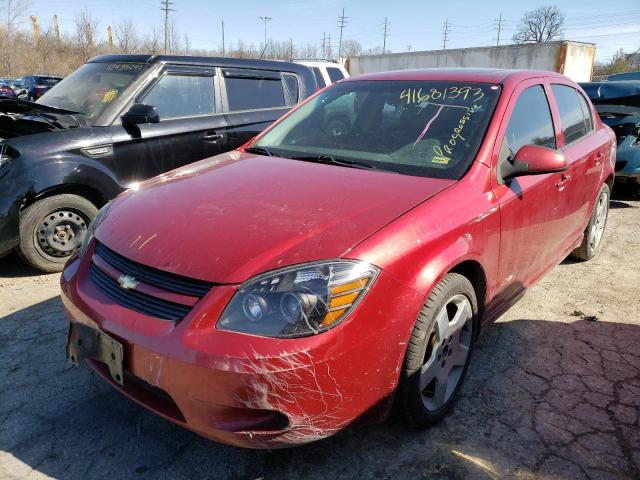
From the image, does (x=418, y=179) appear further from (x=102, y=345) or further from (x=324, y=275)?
(x=102, y=345)

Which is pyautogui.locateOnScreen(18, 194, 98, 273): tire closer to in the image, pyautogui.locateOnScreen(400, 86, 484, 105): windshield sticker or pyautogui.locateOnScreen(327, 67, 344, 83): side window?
pyautogui.locateOnScreen(400, 86, 484, 105): windshield sticker

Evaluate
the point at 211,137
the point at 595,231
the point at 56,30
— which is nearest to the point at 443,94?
the point at 595,231

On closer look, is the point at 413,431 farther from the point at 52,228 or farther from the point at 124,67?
the point at 124,67

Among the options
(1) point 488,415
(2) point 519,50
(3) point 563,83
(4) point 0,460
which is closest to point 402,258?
(1) point 488,415

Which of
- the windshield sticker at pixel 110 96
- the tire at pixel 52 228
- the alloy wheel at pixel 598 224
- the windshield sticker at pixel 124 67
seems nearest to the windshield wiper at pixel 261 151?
the tire at pixel 52 228

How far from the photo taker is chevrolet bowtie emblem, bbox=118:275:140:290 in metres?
1.95

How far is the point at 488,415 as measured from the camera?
8.05ft

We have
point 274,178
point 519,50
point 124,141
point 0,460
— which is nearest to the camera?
point 0,460

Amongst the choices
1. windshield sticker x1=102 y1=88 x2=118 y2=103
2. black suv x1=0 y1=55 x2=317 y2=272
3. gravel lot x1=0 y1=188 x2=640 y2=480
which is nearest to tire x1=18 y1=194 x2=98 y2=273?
black suv x1=0 y1=55 x2=317 y2=272

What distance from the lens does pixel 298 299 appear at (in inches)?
69.1

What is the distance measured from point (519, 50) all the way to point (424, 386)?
26508 mm

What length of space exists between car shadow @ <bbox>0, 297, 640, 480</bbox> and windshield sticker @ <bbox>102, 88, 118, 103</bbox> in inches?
98.8

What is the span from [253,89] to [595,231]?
3.89 meters

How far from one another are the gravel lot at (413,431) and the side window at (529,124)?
1.27 metres
